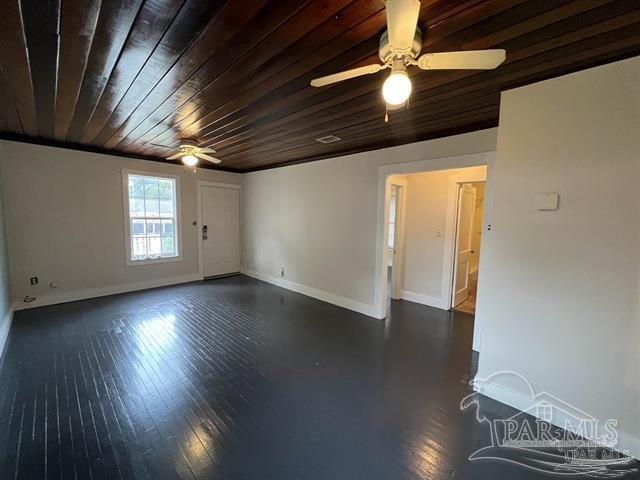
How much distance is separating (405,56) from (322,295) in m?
3.98

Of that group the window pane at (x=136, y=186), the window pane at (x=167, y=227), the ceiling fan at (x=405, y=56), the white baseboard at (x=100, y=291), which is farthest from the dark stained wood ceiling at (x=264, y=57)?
the white baseboard at (x=100, y=291)

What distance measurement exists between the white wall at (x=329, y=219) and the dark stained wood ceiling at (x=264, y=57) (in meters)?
0.68

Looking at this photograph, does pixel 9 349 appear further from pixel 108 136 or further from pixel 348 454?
pixel 348 454

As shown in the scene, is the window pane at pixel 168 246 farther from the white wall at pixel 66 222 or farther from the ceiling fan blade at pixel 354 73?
the ceiling fan blade at pixel 354 73

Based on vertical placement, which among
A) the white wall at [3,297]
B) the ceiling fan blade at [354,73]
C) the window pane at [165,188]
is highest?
the ceiling fan blade at [354,73]

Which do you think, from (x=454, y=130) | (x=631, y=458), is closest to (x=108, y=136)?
(x=454, y=130)

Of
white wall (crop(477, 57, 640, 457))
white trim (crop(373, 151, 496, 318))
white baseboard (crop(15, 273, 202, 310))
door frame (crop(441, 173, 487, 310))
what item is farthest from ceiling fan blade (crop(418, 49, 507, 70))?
white baseboard (crop(15, 273, 202, 310))

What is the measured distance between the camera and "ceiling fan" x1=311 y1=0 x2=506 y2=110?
1141mm

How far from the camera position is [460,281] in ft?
15.7

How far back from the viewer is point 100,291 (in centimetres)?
471

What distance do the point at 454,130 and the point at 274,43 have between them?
2331 mm

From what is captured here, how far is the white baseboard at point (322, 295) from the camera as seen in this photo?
13.7ft

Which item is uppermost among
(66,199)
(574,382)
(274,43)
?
(274,43)

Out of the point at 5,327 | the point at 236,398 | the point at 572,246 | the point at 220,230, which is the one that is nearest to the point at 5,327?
the point at 5,327
